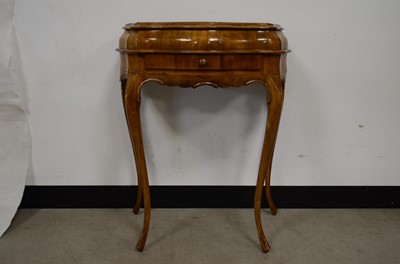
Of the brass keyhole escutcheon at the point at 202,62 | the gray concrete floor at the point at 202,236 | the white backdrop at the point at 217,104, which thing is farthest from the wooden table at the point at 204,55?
the gray concrete floor at the point at 202,236

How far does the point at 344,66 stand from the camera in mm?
1780

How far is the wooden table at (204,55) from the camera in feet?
4.26

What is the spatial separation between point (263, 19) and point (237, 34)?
48cm

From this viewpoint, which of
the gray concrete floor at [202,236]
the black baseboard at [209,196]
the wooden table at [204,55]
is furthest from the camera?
the black baseboard at [209,196]

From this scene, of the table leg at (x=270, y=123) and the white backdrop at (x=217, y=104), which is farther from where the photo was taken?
the white backdrop at (x=217, y=104)

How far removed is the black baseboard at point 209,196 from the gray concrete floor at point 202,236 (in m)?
0.04

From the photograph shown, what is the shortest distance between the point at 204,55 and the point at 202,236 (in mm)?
822

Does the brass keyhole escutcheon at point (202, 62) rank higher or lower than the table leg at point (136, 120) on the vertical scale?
higher

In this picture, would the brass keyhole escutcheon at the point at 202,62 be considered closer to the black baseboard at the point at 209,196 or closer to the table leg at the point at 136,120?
the table leg at the point at 136,120

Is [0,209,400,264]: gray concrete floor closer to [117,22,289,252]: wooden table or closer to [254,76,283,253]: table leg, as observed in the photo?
[254,76,283,253]: table leg

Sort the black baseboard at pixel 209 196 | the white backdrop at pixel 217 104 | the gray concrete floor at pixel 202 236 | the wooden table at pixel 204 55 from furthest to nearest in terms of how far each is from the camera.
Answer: the black baseboard at pixel 209 196, the white backdrop at pixel 217 104, the gray concrete floor at pixel 202 236, the wooden table at pixel 204 55

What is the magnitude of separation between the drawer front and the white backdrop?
46cm

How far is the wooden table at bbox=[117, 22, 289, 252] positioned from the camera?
130 centimetres

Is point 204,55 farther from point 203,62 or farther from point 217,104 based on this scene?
point 217,104
